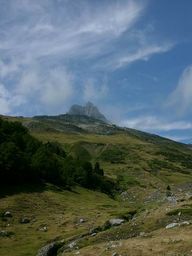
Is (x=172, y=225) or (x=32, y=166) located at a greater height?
(x=32, y=166)

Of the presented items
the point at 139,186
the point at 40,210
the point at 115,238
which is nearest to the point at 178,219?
the point at 115,238

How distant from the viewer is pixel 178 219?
60.2m

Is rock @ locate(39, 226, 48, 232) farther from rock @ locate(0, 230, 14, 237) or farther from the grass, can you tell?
rock @ locate(0, 230, 14, 237)

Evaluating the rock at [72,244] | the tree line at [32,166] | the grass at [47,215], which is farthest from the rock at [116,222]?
the tree line at [32,166]

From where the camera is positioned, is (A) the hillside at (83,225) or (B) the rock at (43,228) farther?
(B) the rock at (43,228)

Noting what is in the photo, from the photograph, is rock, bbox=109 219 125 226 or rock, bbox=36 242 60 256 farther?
rock, bbox=109 219 125 226

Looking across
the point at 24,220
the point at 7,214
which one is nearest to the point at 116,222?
the point at 24,220

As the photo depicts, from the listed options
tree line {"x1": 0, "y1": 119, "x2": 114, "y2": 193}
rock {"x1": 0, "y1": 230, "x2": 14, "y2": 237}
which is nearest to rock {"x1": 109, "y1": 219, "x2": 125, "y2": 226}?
rock {"x1": 0, "y1": 230, "x2": 14, "y2": 237}

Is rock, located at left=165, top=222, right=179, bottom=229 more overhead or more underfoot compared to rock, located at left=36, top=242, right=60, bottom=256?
more overhead

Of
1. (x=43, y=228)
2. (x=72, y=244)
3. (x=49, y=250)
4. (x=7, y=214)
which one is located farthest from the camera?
(x=7, y=214)

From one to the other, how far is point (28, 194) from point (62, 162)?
41.9 metres

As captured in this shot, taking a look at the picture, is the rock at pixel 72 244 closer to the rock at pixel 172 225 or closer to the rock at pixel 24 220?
the rock at pixel 172 225

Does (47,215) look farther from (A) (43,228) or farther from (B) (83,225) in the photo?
(B) (83,225)

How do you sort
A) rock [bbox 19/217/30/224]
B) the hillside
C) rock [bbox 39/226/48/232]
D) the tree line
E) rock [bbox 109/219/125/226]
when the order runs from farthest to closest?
1. the tree line
2. rock [bbox 19/217/30/224]
3. rock [bbox 39/226/48/232]
4. rock [bbox 109/219/125/226]
5. the hillside
